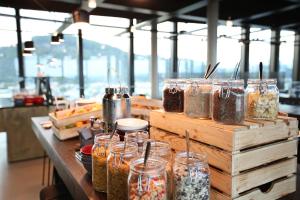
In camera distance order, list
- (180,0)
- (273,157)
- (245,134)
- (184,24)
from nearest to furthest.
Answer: (245,134)
(273,157)
(180,0)
(184,24)

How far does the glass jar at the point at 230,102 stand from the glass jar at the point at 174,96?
0.84 feet

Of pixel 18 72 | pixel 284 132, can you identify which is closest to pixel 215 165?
pixel 284 132

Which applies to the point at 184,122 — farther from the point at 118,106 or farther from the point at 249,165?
the point at 118,106

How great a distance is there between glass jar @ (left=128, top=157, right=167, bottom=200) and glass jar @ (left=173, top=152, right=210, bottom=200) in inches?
2.2

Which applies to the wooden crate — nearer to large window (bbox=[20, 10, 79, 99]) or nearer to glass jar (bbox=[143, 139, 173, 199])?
glass jar (bbox=[143, 139, 173, 199])

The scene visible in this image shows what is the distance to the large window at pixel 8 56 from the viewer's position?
6.81 m

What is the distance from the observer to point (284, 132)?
3.38 feet

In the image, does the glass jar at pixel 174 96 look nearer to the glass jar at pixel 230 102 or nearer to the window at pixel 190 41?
the glass jar at pixel 230 102

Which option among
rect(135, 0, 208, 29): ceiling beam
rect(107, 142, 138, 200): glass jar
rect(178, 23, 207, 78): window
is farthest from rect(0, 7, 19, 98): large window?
rect(107, 142, 138, 200): glass jar

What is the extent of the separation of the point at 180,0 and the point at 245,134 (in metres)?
6.33

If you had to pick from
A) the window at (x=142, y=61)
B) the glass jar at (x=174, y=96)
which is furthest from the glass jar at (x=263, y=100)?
the window at (x=142, y=61)

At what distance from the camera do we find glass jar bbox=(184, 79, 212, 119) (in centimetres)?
108

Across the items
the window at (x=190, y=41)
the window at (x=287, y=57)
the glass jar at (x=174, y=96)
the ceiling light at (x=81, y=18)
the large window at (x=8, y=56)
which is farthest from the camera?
the window at (x=287, y=57)

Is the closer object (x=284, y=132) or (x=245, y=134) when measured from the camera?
(x=245, y=134)
